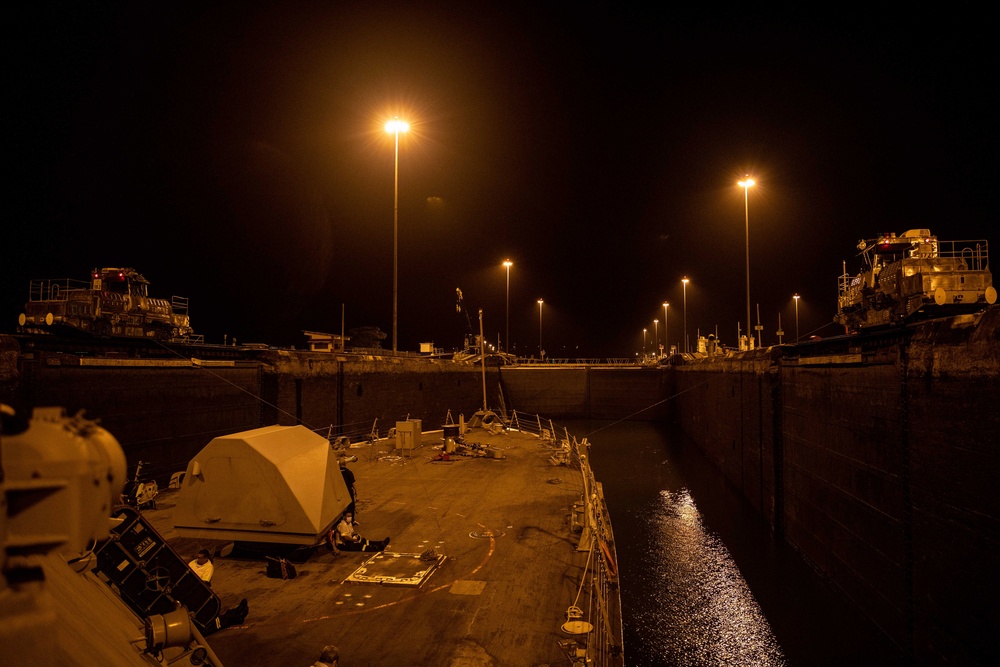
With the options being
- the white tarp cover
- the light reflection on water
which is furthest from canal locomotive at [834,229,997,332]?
the white tarp cover

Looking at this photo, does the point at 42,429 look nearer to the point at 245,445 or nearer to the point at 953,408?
the point at 245,445

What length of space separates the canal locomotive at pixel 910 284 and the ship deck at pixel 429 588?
11894mm

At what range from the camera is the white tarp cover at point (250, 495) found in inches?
382

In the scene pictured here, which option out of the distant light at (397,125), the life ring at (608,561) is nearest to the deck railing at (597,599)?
the life ring at (608,561)

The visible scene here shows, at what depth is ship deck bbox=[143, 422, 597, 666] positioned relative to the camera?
7.40 meters

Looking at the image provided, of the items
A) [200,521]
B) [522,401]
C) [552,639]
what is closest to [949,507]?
[552,639]

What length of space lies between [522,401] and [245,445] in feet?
163

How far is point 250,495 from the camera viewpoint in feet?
32.2

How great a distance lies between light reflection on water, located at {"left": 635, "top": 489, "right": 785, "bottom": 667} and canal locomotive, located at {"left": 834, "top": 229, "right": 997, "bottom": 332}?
9.85 m

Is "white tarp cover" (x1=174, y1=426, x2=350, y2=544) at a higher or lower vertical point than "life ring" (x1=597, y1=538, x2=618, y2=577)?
higher

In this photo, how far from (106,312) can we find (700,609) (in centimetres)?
2294

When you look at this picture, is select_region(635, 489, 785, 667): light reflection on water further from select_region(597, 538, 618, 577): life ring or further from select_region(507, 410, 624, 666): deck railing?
select_region(597, 538, 618, 577): life ring

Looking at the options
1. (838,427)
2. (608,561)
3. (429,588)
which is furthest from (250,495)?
(838,427)

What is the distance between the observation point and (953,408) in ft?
29.7
